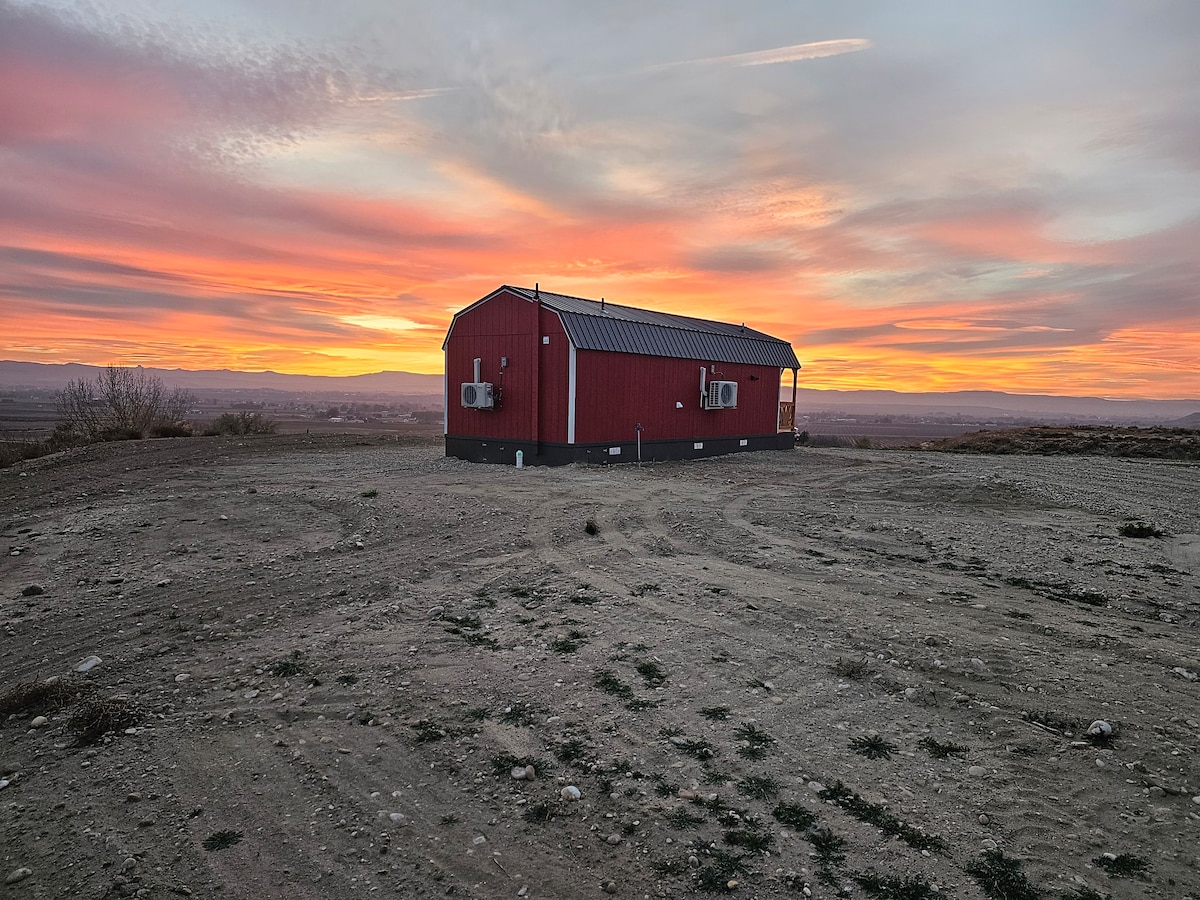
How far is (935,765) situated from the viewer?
4.09m

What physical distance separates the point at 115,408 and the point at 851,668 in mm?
31756

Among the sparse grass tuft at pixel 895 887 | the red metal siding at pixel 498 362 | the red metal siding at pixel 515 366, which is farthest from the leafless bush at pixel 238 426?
the sparse grass tuft at pixel 895 887

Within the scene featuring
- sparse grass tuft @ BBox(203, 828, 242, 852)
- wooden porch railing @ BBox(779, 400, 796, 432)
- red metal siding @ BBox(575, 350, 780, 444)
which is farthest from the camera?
wooden porch railing @ BBox(779, 400, 796, 432)

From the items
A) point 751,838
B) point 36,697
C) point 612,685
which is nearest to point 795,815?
point 751,838

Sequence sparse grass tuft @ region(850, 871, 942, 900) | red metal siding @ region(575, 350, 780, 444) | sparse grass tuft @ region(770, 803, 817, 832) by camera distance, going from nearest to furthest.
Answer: sparse grass tuft @ region(850, 871, 942, 900), sparse grass tuft @ region(770, 803, 817, 832), red metal siding @ region(575, 350, 780, 444)

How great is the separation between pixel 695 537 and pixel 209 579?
6673 millimetres

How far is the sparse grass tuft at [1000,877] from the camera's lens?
9.95ft

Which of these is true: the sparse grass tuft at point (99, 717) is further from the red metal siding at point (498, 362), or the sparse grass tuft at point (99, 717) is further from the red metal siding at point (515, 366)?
the red metal siding at point (498, 362)

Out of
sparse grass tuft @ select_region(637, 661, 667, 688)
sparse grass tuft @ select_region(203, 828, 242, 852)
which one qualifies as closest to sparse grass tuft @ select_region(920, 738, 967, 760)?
sparse grass tuft @ select_region(637, 661, 667, 688)

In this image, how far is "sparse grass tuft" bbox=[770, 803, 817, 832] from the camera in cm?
350

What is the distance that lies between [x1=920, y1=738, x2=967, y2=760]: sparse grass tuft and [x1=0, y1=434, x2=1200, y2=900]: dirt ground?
18mm

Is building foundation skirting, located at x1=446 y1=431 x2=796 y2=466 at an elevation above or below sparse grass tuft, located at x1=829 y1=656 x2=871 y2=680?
above

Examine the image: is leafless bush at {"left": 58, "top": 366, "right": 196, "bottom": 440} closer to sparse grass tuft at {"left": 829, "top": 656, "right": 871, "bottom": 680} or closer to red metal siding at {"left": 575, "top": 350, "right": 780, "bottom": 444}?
red metal siding at {"left": 575, "top": 350, "right": 780, "bottom": 444}

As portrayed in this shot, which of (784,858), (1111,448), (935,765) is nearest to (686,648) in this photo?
(935,765)
